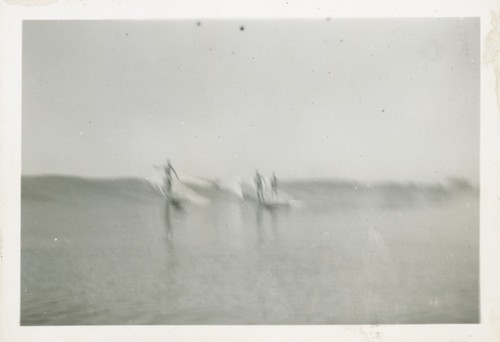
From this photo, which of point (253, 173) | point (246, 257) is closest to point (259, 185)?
point (253, 173)

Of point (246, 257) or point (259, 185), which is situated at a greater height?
point (259, 185)

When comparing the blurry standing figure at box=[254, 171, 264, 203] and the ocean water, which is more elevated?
the blurry standing figure at box=[254, 171, 264, 203]

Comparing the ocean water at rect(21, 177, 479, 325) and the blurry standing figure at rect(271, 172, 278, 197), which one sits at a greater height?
the blurry standing figure at rect(271, 172, 278, 197)

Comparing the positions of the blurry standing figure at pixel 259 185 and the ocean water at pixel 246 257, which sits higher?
the blurry standing figure at pixel 259 185

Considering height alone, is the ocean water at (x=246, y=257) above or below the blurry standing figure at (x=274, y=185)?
below

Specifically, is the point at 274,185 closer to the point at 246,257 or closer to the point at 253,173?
the point at 253,173

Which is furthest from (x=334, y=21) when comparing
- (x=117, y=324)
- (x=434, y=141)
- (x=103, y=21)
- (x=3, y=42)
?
(x=117, y=324)
